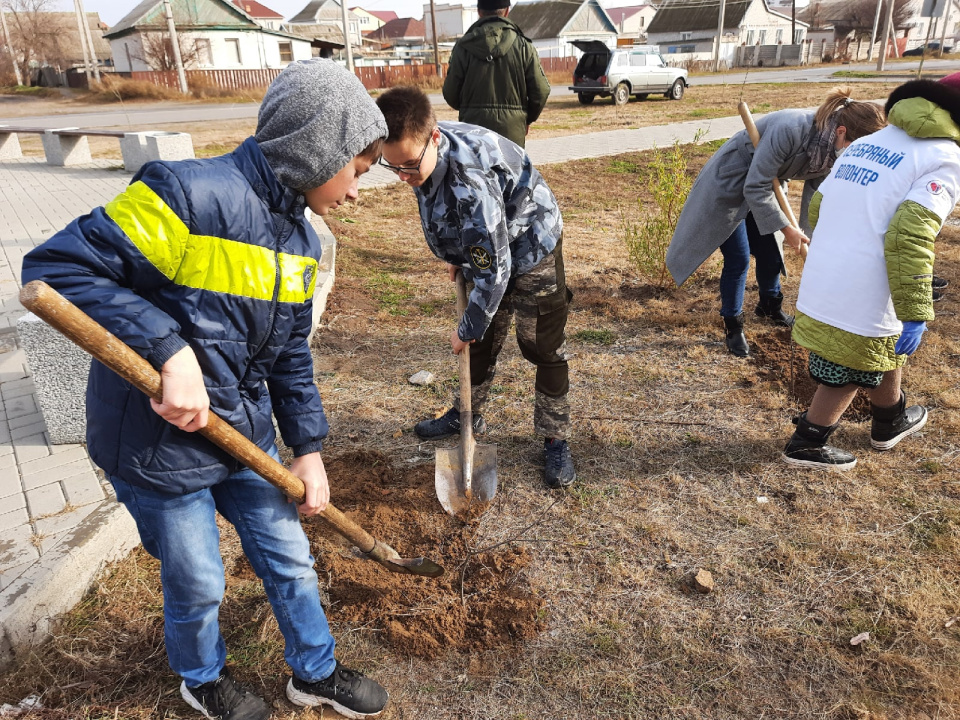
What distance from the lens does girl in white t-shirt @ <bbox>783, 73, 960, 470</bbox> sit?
240 cm

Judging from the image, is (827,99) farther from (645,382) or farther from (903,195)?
(645,382)

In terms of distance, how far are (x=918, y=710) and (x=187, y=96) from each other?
30177mm

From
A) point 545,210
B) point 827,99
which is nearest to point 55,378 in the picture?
point 545,210

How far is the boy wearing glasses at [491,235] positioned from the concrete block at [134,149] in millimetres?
8284

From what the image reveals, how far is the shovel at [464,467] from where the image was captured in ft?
9.20

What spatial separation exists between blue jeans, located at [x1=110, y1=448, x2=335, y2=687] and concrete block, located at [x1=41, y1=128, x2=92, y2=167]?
11280mm

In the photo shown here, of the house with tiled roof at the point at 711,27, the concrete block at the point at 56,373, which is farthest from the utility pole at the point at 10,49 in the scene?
the concrete block at the point at 56,373

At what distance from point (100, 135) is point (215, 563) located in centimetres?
1046

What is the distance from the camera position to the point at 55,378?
290cm

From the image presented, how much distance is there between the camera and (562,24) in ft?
157

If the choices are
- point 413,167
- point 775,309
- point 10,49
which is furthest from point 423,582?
point 10,49

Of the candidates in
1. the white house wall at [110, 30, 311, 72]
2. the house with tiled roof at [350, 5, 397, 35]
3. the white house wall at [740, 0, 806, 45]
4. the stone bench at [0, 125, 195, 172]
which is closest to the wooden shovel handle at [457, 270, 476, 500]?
the stone bench at [0, 125, 195, 172]

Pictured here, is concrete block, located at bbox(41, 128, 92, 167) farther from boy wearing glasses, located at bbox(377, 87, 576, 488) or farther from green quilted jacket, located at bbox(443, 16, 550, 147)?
boy wearing glasses, located at bbox(377, 87, 576, 488)

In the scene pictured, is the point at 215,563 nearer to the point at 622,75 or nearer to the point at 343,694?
the point at 343,694
